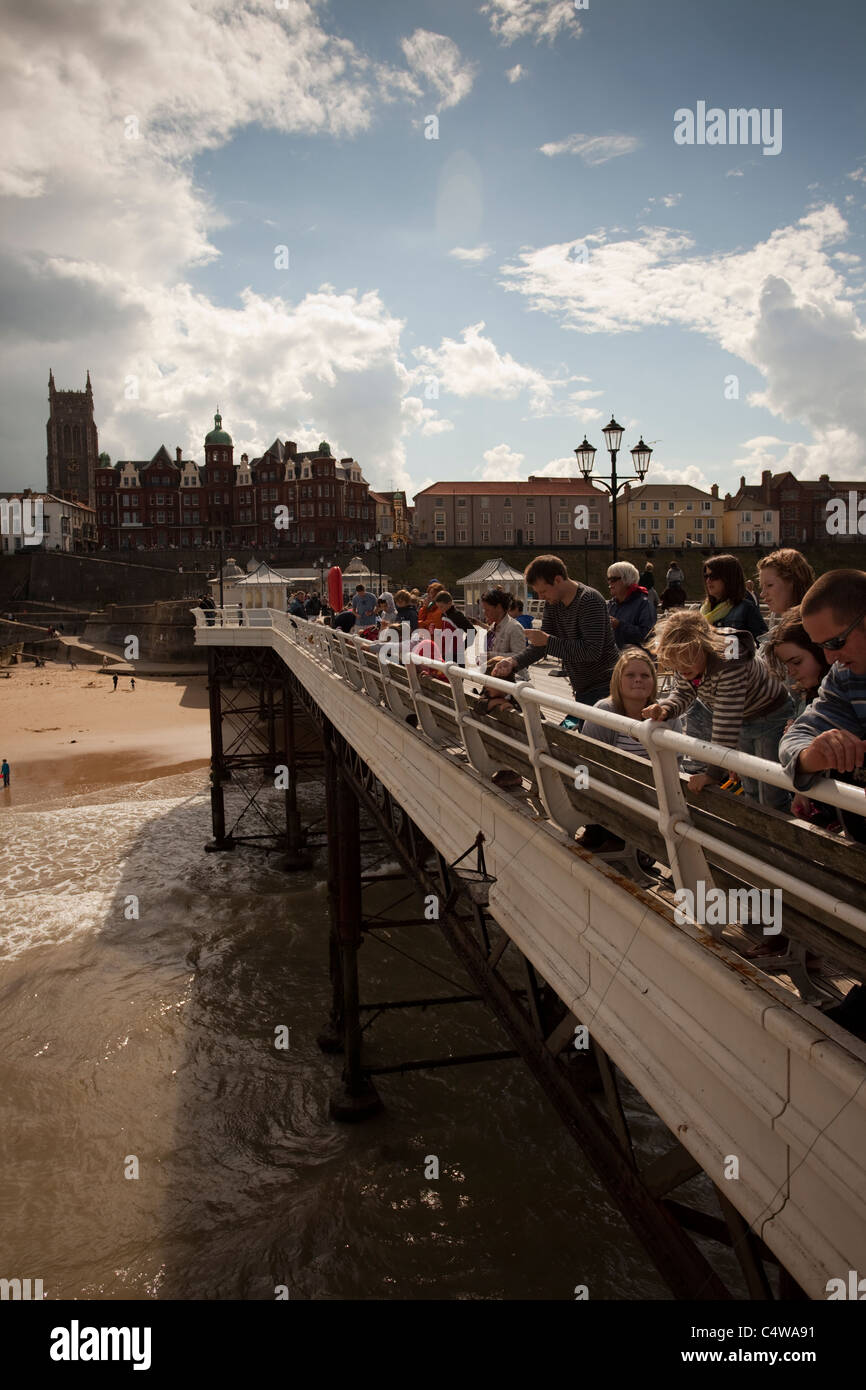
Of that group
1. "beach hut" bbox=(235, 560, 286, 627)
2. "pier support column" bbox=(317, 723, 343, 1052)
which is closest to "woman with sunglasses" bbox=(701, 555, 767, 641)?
"pier support column" bbox=(317, 723, 343, 1052)

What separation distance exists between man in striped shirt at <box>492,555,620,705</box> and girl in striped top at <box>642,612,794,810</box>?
5.25 ft

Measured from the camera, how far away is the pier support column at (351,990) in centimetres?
986

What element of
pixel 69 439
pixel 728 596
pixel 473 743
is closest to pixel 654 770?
pixel 473 743

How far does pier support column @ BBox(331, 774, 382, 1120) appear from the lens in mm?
9859

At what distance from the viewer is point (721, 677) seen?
336 cm

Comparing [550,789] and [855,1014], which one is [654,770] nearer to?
[855,1014]

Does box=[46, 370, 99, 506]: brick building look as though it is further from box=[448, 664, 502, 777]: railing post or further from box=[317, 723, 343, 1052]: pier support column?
box=[448, 664, 502, 777]: railing post

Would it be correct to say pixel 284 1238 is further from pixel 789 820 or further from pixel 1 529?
pixel 1 529

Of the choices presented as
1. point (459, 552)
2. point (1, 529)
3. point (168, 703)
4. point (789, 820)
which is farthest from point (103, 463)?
point (789, 820)

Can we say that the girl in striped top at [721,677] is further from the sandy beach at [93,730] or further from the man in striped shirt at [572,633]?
the sandy beach at [93,730]

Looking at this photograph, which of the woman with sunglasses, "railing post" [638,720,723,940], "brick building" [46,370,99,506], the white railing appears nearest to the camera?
the white railing

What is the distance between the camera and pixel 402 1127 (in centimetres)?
976

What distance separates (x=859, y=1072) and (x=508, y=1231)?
7.46 metres
